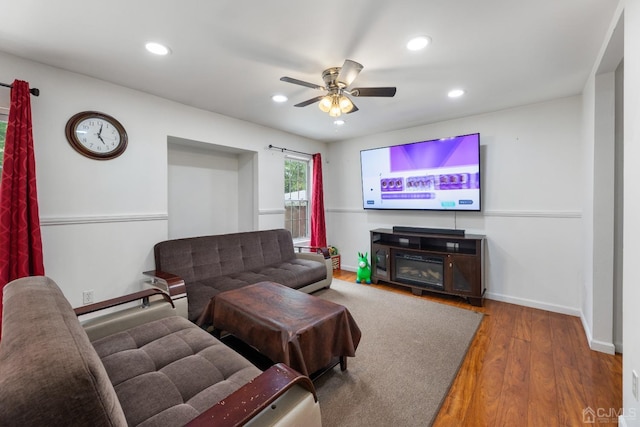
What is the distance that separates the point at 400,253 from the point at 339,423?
8.62 feet

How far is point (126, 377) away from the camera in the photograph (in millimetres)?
1266

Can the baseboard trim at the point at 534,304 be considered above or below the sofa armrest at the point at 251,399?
below

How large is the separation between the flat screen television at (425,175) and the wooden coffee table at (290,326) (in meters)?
2.48

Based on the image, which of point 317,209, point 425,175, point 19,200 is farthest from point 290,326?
point 317,209

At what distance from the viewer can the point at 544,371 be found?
203cm

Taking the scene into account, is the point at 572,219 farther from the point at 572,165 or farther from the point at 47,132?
the point at 47,132

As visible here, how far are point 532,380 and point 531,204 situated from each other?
6.97 feet

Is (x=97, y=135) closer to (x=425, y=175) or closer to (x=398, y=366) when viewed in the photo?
(x=398, y=366)

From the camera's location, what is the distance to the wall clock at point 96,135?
242 cm

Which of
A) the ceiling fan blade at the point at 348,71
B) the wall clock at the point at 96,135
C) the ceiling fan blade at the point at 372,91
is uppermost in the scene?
the ceiling fan blade at the point at 348,71

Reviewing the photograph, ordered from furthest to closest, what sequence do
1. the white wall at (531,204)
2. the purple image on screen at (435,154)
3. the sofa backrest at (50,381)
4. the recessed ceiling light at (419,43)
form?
the purple image on screen at (435,154) < the white wall at (531,204) < the recessed ceiling light at (419,43) < the sofa backrest at (50,381)

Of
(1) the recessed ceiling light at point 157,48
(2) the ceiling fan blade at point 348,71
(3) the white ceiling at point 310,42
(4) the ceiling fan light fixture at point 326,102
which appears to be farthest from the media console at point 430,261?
(1) the recessed ceiling light at point 157,48

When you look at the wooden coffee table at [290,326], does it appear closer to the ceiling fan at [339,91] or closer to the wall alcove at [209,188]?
the ceiling fan at [339,91]

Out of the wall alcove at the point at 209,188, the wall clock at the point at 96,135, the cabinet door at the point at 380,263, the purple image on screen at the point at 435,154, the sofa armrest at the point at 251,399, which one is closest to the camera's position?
the sofa armrest at the point at 251,399
